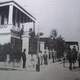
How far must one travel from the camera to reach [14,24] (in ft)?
4.68

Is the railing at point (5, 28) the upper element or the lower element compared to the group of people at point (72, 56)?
upper

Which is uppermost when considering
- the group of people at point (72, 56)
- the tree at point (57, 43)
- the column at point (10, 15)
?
the column at point (10, 15)

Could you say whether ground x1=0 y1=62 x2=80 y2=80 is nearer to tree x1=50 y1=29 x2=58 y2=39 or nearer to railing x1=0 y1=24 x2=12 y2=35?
tree x1=50 y1=29 x2=58 y2=39

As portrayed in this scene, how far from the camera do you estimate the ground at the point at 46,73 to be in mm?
1332

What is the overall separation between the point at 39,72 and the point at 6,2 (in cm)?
69

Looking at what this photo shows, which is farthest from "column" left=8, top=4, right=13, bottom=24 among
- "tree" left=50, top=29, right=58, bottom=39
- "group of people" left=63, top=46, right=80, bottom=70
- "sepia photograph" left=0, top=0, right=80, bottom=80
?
"group of people" left=63, top=46, right=80, bottom=70

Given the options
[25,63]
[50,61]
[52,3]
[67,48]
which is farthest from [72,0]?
[25,63]

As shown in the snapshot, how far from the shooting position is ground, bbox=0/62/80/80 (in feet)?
4.37

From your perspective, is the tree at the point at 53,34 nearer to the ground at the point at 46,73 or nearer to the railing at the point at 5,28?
the ground at the point at 46,73

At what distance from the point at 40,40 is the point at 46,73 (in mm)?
292

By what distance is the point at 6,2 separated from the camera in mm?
1434

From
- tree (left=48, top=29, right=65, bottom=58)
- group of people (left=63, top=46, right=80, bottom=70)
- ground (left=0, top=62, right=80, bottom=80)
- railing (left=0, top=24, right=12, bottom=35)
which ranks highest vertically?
railing (left=0, top=24, right=12, bottom=35)

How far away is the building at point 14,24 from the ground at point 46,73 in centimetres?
21

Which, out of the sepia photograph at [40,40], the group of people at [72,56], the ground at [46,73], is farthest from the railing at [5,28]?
the group of people at [72,56]
